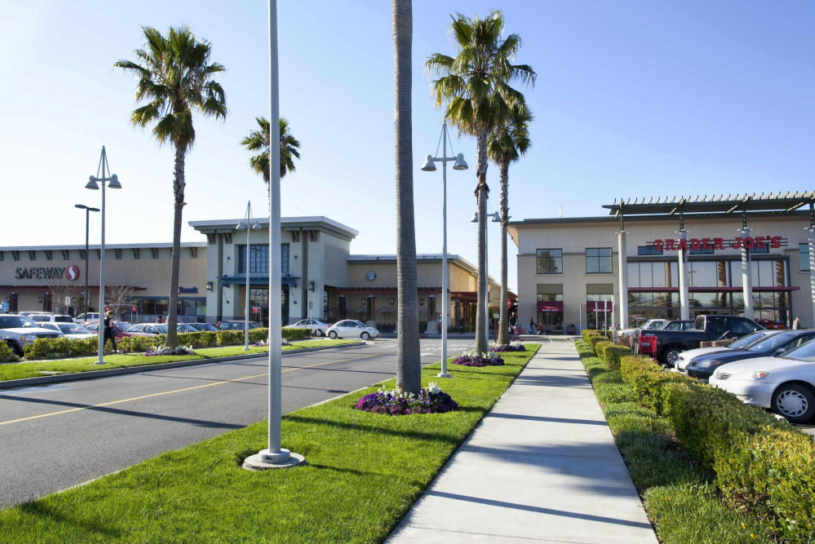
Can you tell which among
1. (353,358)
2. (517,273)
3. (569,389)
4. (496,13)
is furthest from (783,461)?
(517,273)

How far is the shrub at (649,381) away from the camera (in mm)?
9414

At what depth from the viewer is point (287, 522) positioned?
5.02 metres

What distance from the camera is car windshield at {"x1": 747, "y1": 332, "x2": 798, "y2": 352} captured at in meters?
13.5

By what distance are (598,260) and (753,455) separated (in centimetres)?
5336

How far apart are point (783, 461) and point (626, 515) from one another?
5.39 ft

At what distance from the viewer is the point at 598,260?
55906mm

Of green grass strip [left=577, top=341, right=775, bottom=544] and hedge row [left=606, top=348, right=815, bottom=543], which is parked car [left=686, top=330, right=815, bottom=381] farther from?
hedge row [left=606, top=348, right=815, bottom=543]

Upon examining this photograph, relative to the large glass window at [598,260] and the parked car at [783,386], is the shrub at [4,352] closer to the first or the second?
the parked car at [783,386]

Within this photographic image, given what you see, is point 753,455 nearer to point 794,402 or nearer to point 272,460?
point 272,460

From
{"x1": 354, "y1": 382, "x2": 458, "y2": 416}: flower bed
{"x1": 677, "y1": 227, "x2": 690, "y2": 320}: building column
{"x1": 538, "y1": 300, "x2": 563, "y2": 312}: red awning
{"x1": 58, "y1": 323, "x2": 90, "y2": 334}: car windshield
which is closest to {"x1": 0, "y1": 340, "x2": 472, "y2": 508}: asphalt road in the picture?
{"x1": 354, "y1": 382, "x2": 458, "y2": 416}: flower bed

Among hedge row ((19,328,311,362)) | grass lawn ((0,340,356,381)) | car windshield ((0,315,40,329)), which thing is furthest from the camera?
car windshield ((0,315,40,329))

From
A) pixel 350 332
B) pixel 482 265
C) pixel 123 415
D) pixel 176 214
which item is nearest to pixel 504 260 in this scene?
pixel 482 265

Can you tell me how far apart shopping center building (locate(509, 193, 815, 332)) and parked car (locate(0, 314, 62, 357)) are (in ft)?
127

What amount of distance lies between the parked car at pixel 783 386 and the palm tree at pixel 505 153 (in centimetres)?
1613
